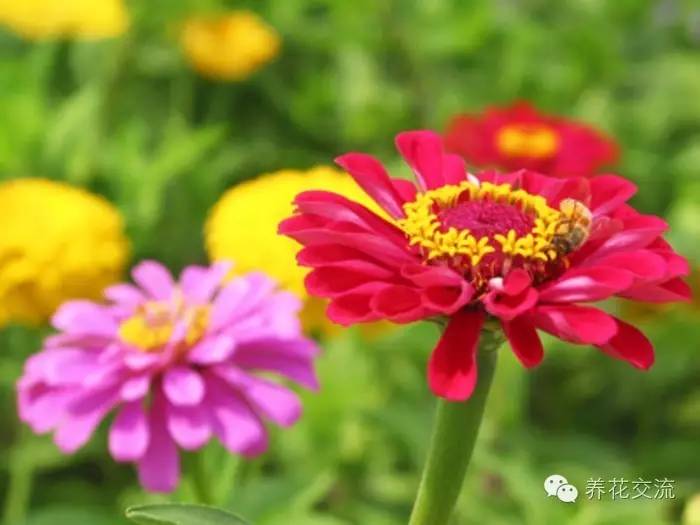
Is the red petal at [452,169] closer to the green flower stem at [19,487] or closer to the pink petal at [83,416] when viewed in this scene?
the pink petal at [83,416]

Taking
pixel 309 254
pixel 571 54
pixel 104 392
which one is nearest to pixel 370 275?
pixel 309 254

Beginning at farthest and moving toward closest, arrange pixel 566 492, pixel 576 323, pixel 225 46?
pixel 225 46 < pixel 566 492 < pixel 576 323

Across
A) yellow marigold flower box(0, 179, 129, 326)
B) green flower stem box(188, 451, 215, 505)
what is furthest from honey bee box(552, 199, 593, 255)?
yellow marigold flower box(0, 179, 129, 326)

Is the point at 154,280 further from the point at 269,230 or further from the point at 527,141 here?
the point at 527,141

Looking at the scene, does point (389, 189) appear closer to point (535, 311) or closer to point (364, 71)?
point (535, 311)

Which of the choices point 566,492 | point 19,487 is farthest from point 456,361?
point 19,487

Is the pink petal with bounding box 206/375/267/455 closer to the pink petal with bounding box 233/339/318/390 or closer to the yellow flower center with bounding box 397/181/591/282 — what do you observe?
the pink petal with bounding box 233/339/318/390
